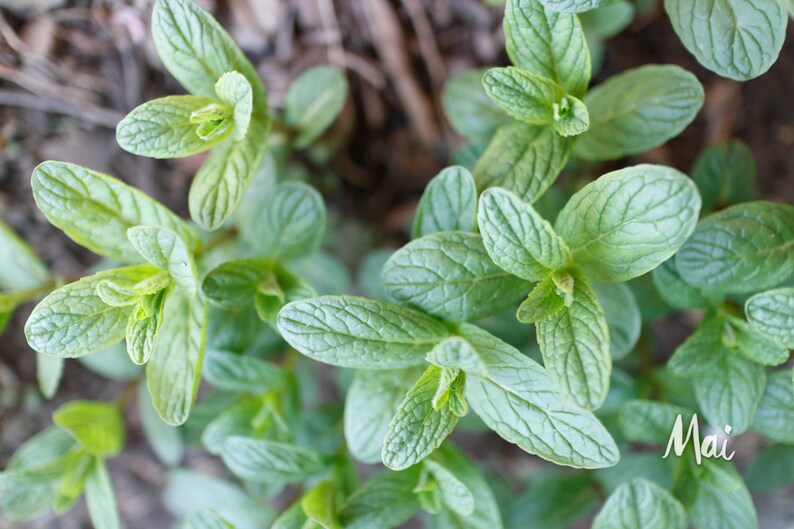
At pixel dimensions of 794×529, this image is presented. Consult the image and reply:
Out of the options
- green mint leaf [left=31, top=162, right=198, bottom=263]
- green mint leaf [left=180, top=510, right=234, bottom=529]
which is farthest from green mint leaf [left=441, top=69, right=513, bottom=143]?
green mint leaf [left=180, top=510, right=234, bottom=529]

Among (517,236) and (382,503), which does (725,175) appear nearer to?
(517,236)

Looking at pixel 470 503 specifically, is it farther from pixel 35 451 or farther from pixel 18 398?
pixel 18 398

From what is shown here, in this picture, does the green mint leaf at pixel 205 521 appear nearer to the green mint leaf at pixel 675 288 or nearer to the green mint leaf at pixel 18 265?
the green mint leaf at pixel 18 265

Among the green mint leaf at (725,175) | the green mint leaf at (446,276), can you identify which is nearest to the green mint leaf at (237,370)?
the green mint leaf at (446,276)

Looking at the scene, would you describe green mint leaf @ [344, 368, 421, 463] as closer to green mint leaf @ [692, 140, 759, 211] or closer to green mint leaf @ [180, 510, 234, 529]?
green mint leaf @ [180, 510, 234, 529]

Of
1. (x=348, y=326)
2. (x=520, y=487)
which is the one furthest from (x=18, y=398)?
(x=520, y=487)

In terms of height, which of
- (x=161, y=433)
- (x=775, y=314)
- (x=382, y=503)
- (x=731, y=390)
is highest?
(x=775, y=314)

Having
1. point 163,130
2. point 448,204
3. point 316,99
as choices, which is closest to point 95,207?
point 163,130
